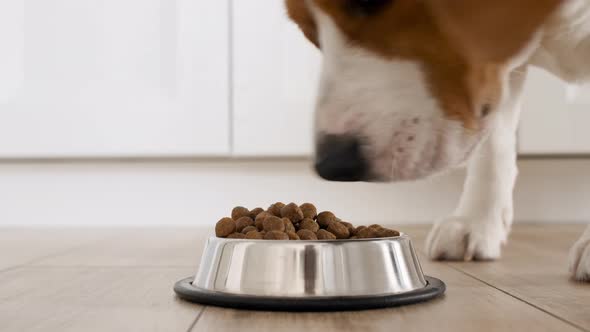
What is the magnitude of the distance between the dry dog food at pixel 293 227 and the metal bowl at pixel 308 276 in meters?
0.06

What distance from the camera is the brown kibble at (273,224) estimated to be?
988mm

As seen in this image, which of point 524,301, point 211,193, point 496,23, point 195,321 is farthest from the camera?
point 211,193

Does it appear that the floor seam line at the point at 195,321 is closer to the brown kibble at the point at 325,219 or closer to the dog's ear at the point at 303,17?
the brown kibble at the point at 325,219

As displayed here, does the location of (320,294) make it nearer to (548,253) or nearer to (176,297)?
(176,297)

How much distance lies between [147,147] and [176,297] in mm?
1373

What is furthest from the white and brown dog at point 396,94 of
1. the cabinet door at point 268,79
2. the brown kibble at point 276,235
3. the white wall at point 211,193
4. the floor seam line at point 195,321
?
the white wall at point 211,193

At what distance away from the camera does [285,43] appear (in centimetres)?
231

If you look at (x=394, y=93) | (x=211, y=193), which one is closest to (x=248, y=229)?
(x=394, y=93)

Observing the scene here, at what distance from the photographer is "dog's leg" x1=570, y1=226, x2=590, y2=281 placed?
3.63 ft

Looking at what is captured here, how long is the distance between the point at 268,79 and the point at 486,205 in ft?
3.26

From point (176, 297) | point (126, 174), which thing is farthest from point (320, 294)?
point (126, 174)

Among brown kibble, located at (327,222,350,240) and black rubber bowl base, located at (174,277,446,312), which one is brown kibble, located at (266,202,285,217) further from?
black rubber bowl base, located at (174,277,446,312)

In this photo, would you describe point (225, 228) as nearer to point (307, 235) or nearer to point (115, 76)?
point (307, 235)

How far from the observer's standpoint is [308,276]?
0.89 m
